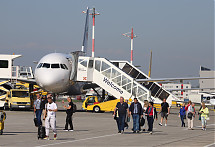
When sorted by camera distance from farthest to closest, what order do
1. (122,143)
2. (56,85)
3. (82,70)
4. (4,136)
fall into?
1. (82,70)
2. (56,85)
3. (4,136)
4. (122,143)

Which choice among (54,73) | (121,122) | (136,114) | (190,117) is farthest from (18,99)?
(121,122)

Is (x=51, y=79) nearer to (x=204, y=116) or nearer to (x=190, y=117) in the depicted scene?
(x=190, y=117)

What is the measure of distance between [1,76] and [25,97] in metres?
3.99

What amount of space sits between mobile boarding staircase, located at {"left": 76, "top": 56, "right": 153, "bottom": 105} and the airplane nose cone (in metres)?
2.25

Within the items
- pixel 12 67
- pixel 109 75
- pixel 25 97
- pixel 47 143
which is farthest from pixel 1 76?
pixel 47 143

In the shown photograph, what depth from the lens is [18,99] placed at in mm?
38031

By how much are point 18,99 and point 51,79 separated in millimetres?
5007

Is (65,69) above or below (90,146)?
above

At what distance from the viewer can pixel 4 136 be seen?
17.1 m

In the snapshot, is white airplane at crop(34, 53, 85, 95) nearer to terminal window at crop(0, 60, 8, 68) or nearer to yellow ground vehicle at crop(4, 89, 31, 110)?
yellow ground vehicle at crop(4, 89, 31, 110)

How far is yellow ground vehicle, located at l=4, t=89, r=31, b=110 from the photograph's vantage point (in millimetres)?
38000

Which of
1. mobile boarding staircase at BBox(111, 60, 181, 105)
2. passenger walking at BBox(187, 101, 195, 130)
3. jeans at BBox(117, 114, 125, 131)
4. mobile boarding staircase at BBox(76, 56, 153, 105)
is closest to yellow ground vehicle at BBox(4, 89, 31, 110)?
mobile boarding staircase at BBox(76, 56, 153, 105)

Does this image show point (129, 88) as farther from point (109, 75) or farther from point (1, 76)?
point (1, 76)

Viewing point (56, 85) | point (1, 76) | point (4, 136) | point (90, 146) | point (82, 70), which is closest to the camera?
point (90, 146)
